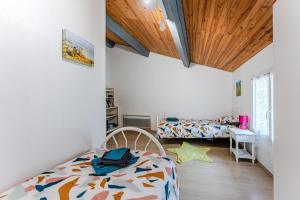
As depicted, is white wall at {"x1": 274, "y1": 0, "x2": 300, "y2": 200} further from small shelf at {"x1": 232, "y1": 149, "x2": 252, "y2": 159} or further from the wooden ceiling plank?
small shelf at {"x1": 232, "y1": 149, "x2": 252, "y2": 159}

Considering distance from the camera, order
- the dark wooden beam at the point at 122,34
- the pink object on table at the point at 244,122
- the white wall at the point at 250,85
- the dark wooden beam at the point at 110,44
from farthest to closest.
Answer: the dark wooden beam at the point at 110,44, the pink object on table at the point at 244,122, the dark wooden beam at the point at 122,34, the white wall at the point at 250,85

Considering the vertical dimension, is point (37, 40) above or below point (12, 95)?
above

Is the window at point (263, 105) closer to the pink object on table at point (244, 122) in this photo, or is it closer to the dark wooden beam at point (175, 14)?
the pink object on table at point (244, 122)

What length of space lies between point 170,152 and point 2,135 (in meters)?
3.25

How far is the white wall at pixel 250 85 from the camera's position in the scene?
108 inches

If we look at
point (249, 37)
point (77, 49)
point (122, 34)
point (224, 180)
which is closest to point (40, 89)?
point (77, 49)

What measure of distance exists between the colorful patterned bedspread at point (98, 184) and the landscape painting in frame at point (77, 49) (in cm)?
94

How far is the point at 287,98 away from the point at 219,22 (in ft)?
4.86

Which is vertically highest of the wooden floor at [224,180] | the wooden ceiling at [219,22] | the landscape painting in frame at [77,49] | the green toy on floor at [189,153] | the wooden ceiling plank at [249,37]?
the wooden ceiling at [219,22]

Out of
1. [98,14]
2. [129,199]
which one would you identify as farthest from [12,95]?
[98,14]

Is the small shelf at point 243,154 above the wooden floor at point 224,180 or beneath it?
above

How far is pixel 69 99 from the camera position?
5.09 ft

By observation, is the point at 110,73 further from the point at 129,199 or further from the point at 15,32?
the point at 129,199

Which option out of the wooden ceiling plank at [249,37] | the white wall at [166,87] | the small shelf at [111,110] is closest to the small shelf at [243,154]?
the wooden ceiling plank at [249,37]
